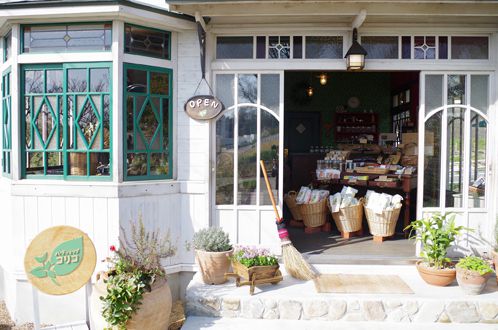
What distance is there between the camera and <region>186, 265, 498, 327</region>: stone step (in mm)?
4582

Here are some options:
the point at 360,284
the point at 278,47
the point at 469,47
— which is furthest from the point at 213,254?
the point at 469,47

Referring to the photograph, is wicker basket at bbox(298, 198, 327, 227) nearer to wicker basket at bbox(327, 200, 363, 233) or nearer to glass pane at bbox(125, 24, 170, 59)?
wicker basket at bbox(327, 200, 363, 233)

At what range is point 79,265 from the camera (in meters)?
4.15

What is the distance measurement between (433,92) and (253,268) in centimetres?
321

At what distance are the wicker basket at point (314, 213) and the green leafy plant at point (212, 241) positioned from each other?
2.19 metres

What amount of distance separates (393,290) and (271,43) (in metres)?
3.30

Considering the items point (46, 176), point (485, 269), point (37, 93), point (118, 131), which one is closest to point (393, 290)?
point (485, 269)

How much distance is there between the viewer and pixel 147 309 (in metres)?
4.19

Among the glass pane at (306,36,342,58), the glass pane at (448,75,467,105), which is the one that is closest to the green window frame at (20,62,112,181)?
the glass pane at (306,36,342,58)

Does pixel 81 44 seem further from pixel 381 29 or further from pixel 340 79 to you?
pixel 340 79

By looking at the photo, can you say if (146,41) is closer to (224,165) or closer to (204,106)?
(204,106)

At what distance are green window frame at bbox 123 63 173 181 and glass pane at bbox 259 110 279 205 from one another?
118 cm

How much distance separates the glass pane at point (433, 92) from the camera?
5730mm

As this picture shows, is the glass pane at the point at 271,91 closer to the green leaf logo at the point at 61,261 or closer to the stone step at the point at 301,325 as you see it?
the stone step at the point at 301,325
